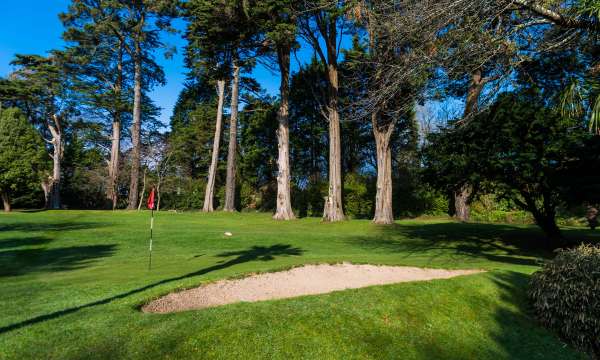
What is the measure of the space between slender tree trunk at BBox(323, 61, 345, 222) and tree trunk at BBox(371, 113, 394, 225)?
216 centimetres

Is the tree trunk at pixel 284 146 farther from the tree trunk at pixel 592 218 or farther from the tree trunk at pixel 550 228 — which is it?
the tree trunk at pixel 592 218

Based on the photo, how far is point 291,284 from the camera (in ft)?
25.0

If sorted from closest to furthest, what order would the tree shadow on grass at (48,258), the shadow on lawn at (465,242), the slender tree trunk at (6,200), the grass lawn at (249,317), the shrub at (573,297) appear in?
the grass lawn at (249,317) < the shrub at (573,297) < the tree shadow on grass at (48,258) < the shadow on lawn at (465,242) < the slender tree trunk at (6,200)

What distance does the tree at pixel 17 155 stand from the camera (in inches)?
1070

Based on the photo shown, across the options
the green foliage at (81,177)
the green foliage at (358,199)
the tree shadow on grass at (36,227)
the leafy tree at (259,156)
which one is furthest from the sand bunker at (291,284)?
the green foliage at (81,177)

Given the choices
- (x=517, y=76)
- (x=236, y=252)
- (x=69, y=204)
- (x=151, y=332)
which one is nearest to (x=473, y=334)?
(x=151, y=332)

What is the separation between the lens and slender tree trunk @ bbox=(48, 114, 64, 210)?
32284mm

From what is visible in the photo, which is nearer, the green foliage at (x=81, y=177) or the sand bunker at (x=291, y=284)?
the sand bunker at (x=291, y=284)

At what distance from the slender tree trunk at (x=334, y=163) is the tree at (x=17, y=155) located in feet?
71.4

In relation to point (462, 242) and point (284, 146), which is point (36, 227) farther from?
point (462, 242)

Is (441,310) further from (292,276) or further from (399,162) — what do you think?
(399,162)

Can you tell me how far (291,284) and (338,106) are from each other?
17050 mm

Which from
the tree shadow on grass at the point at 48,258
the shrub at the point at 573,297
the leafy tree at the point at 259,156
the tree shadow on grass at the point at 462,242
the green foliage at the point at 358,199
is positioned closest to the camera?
the shrub at the point at 573,297

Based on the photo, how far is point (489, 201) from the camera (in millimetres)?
25422
